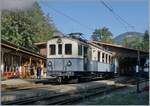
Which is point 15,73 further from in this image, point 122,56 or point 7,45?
Result: point 122,56

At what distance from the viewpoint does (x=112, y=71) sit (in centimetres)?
3906

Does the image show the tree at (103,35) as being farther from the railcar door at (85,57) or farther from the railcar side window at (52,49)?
the railcar side window at (52,49)

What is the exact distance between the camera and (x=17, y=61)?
129 ft

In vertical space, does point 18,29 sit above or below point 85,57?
above

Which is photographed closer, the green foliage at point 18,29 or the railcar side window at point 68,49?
the railcar side window at point 68,49

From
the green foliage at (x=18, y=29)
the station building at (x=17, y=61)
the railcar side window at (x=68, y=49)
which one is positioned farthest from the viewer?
the green foliage at (x=18, y=29)

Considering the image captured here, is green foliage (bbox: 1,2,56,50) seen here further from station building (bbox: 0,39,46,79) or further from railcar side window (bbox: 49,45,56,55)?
railcar side window (bbox: 49,45,56,55)

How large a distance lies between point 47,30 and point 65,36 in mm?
50067

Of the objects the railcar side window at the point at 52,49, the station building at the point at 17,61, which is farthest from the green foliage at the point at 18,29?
the railcar side window at the point at 52,49

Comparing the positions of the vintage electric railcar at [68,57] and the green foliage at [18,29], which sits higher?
the green foliage at [18,29]

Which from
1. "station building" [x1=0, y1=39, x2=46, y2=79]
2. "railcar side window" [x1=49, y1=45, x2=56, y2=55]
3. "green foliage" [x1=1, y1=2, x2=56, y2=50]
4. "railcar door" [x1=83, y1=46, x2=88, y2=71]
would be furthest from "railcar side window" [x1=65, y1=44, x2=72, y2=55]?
"green foliage" [x1=1, y1=2, x2=56, y2=50]

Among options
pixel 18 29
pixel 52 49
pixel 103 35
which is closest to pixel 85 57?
pixel 52 49

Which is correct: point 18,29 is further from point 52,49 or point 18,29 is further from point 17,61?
point 52,49

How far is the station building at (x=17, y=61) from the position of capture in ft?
114
